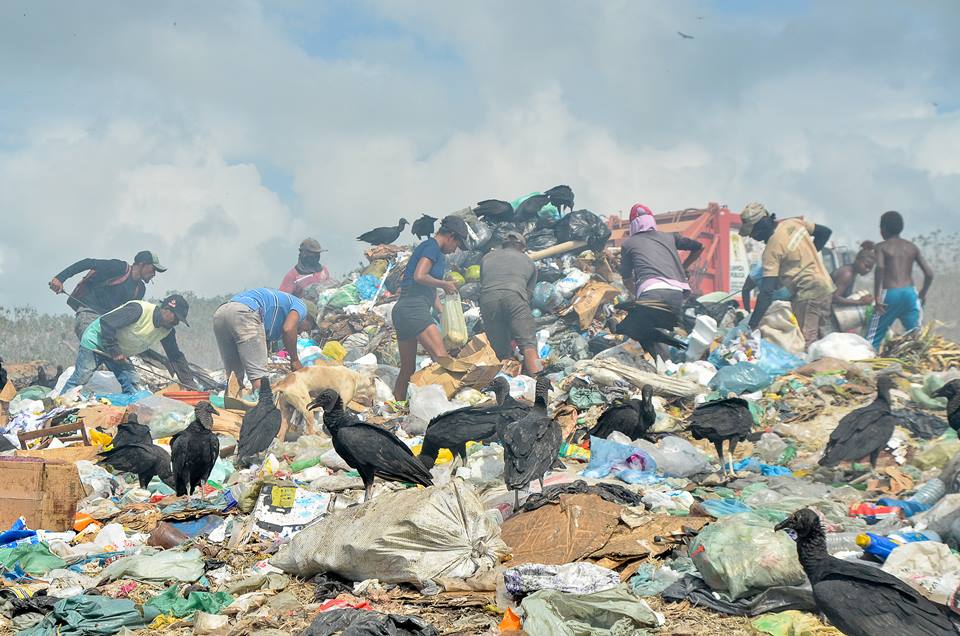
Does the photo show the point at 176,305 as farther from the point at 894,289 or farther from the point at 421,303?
the point at 894,289

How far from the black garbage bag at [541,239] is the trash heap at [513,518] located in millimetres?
4179

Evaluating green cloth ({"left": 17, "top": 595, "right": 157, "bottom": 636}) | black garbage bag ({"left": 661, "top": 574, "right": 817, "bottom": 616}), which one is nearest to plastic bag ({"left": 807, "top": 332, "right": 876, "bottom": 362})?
black garbage bag ({"left": 661, "top": 574, "right": 817, "bottom": 616})

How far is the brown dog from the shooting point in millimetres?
10484

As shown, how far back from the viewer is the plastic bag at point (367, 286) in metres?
16.1

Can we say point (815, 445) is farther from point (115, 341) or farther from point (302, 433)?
point (115, 341)

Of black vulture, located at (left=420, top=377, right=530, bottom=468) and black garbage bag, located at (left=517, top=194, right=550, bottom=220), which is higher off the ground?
black garbage bag, located at (left=517, top=194, right=550, bottom=220)

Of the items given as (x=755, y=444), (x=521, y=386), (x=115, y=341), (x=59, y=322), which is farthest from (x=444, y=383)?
(x=59, y=322)

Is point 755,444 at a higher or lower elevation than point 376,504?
lower

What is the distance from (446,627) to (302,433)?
652 centimetres

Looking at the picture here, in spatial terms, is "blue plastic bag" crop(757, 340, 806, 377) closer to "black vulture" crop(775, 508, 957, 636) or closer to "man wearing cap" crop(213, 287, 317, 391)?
"man wearing cap" crop(213, 287, 317, 391)

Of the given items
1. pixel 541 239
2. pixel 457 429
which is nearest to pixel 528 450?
pixel 457 429

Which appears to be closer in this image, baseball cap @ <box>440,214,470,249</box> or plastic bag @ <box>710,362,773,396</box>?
plastic bag @ <box>710,362,773,396</box>

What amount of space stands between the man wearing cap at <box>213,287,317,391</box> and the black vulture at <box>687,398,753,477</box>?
6.42 metres

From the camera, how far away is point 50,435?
9.88 metres
